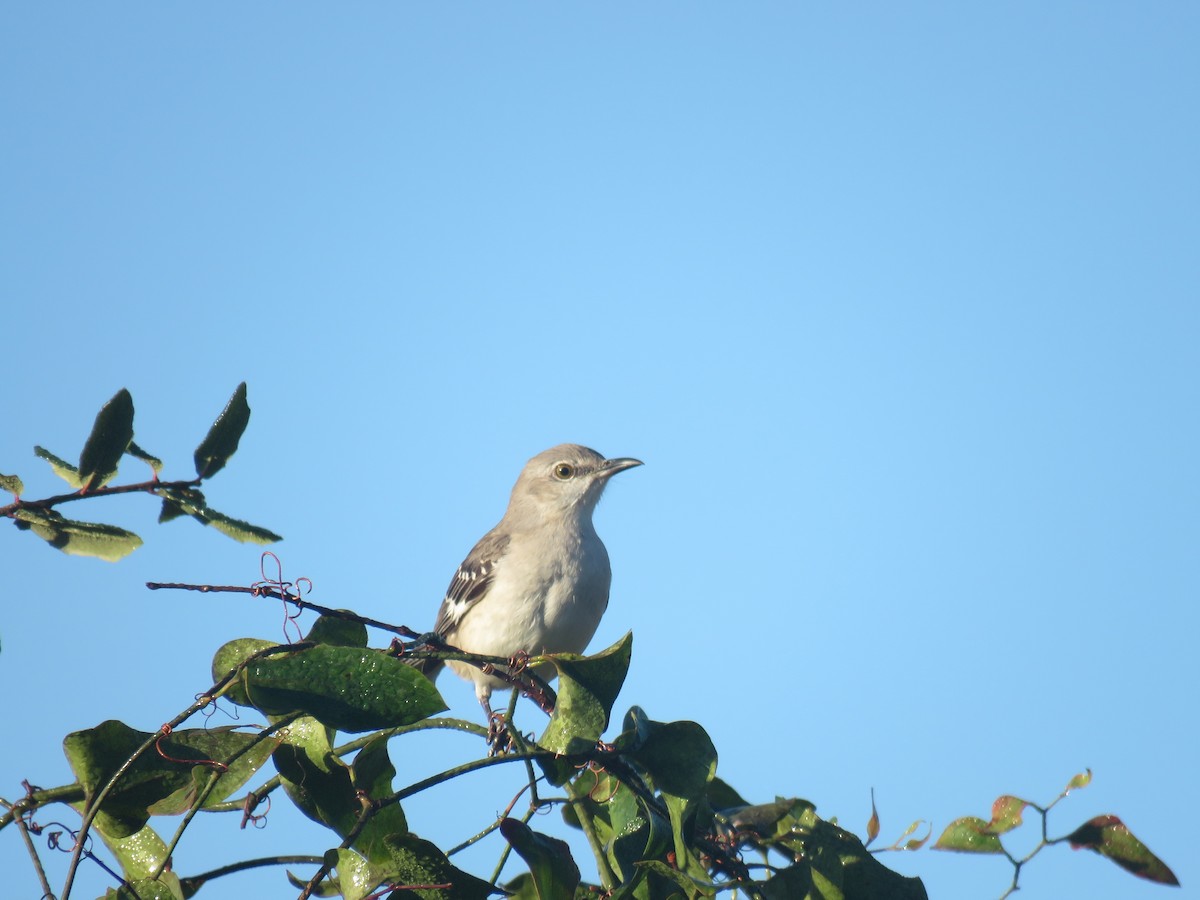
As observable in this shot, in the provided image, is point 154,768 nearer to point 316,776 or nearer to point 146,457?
point 316,776

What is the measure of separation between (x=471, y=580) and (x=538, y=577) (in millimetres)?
923

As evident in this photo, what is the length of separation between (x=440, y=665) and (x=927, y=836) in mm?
5787

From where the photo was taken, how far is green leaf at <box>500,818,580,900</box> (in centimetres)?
260

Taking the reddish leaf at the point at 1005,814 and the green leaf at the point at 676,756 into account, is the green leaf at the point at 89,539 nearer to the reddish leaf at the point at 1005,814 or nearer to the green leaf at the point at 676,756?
the green leaf at the point at 676,756

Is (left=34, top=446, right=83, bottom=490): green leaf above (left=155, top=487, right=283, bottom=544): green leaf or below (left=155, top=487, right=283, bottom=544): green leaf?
above

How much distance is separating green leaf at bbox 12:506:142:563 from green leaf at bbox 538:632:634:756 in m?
1.18

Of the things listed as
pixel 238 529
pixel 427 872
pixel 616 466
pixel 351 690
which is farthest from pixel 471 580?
pixel 351 690

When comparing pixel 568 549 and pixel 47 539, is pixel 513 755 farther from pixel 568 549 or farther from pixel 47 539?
pixel 568 549

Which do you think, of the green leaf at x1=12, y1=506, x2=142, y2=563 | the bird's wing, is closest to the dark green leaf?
the green leaf at x1=12, y1=506, x2=142, y2=563

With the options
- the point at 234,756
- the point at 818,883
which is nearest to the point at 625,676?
the point at 818,883

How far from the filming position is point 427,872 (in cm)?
254

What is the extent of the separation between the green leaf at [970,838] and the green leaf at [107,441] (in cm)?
246

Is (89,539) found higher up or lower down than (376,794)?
higher up

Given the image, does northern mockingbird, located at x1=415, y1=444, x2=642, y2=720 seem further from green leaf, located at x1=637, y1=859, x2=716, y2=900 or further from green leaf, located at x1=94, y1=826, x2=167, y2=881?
green leaf, located at x1=637, y1=859, x2=716, y2=900
